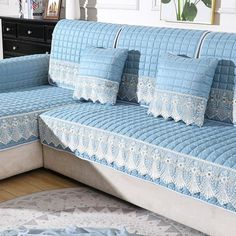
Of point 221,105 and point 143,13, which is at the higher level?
point 143,13

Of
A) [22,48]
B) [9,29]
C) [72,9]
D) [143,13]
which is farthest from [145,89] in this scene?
[9,29]

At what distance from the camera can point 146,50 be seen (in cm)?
289

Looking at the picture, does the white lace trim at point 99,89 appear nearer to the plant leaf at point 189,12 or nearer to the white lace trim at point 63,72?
the white lace trim at point 63,72

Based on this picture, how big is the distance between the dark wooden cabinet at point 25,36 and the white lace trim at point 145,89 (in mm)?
1464

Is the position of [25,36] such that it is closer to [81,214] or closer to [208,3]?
[208,3]

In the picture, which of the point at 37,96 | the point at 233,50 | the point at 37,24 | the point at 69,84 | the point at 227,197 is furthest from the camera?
the point at 37,24

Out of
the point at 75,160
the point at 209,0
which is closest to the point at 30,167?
the point at 75,160

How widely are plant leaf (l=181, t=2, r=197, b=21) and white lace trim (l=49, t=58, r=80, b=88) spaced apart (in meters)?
0.92

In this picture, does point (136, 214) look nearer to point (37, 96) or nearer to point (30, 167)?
point (30, 167)

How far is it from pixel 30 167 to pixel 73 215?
0.61 metres

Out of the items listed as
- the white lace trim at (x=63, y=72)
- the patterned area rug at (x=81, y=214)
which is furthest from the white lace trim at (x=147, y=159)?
the white lace trim at (x=63, y=72)

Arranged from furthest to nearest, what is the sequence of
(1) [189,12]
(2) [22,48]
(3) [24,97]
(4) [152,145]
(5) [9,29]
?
(5) [9,29] < (2) [22,48] < (1) [189,12] < (3) [24,97] < (4) [152,145]

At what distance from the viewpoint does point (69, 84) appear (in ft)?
10.9

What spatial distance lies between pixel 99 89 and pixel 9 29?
1.97m
